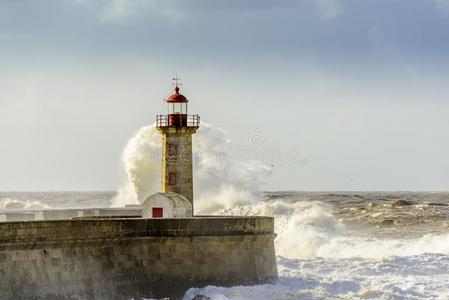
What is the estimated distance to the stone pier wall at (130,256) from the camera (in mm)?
16891

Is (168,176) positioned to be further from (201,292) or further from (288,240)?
(288,240)

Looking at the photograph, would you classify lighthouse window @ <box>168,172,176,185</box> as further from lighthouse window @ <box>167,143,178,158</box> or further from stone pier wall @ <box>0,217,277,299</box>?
stone pier wall @ <box>0,217,277,299</box>

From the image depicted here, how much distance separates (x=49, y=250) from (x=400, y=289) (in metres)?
6.87

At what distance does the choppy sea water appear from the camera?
20391 mm

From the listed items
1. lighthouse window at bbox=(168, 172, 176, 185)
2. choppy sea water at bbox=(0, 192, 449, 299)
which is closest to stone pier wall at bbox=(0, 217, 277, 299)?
choppy sea water at bbox=(0, 192, 449, 299)

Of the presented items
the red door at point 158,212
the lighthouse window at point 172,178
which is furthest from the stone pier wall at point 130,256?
the lighthouse window at point 172,178

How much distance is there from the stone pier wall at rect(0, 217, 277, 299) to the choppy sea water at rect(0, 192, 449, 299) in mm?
385

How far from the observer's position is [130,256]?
1878 cm

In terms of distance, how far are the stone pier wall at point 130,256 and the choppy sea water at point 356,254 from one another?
385 mm

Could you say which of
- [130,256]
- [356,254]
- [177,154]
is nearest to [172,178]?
[177,154]

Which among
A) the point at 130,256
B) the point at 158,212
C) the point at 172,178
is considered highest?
the point at 172,178

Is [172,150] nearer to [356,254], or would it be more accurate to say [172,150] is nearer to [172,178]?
[172,178]

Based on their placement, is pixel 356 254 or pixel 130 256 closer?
pixel 130 256

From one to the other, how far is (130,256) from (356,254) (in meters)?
12.7
